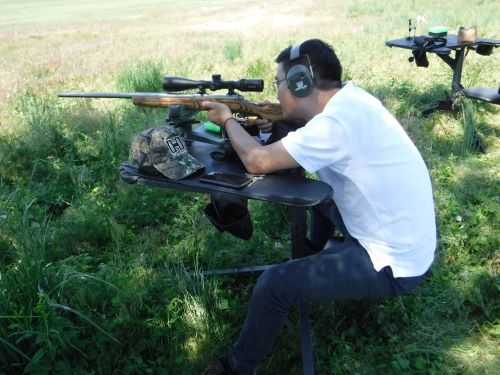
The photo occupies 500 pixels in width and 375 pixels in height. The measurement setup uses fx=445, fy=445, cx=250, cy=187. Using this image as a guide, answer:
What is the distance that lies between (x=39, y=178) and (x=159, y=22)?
1679cm

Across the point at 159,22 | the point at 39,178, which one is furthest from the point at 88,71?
the point at 159,22

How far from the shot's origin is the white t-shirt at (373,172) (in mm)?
1932

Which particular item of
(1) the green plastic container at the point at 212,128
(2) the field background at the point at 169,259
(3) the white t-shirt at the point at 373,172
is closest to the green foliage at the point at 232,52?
(2) the field background at the point at 169,259

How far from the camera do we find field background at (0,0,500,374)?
7.74ft

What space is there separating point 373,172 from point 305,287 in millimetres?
596

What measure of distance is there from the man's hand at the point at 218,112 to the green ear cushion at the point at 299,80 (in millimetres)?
386

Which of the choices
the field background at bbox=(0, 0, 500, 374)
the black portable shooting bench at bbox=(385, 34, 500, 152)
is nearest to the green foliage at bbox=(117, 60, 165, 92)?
the field background at bbox=(0, 0, 500, 374)

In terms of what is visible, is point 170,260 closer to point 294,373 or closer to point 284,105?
point 294,373

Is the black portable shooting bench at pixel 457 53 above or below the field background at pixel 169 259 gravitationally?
above

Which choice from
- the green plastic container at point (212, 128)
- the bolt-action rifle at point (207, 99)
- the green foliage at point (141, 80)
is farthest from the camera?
the green foliage at point (141, 80)

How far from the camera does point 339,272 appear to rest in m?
2.02

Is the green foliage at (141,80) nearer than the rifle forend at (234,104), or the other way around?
the rifle forend at (234,104)

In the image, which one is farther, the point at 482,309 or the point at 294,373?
the point at 482,309

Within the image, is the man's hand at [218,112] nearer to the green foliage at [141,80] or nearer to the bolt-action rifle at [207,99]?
the bolt-action rifle at [207,99]
